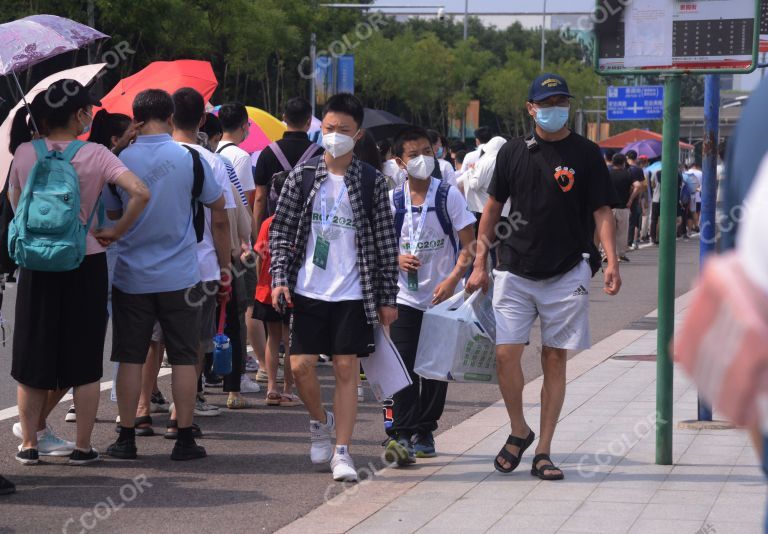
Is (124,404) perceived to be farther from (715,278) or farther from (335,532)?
(715,278)

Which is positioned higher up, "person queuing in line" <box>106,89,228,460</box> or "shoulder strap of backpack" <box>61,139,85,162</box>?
"shoulder strap of backpack" <box>61,139,85,162</box>

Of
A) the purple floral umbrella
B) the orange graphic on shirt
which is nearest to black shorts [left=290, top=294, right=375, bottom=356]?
the orange graphic on shirt

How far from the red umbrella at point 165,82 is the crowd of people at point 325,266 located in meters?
2.48

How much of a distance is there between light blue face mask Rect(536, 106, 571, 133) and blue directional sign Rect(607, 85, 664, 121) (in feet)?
96.7

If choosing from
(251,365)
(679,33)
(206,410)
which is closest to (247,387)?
(206,410)

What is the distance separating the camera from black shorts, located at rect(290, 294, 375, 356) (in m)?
6.18

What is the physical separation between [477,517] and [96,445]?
2.62 meters

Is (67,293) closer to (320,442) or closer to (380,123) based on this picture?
(320,442)

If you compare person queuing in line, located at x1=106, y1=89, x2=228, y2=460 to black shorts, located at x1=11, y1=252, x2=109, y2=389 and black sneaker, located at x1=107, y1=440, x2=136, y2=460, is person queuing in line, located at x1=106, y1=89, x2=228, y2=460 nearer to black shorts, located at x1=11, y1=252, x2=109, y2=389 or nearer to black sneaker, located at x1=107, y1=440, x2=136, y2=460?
black sneaker, located at x1=107, y1=440, x2=136, y2=460

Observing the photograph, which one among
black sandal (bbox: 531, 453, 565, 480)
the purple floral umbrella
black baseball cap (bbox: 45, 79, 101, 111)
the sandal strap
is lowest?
black sandal (bbox: 531, 453, 565, 480)

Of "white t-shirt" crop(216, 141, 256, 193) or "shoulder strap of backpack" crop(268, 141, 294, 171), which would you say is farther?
"white t-shirt" crop(216, 141, 256, 193)

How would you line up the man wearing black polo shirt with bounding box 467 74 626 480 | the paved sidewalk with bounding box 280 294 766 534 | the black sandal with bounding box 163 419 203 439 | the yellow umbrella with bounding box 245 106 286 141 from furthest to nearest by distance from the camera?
the yellow umbrella with bounding box 245 106 286 141
the black sandal with bounding box 163 419 203 439
the man wearing black polo shirt with bounding box 467 74 626 480
the paved sidewalk with bounding box 280 294 766 534

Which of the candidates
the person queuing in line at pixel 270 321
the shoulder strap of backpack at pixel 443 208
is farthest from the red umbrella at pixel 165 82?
the shoulder strap of backpack at pixel 443 208

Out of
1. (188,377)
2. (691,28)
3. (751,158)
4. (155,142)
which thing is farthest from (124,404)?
(751,158)
